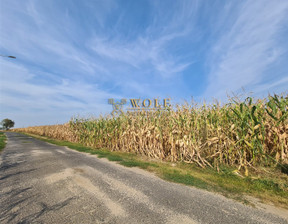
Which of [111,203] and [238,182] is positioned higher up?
[238,182]

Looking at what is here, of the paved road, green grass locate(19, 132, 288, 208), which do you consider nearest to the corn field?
green grass locate(19, 132, 288, 208)

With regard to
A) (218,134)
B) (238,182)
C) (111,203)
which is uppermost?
(218,134)

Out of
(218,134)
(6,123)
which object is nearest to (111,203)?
(218,134)

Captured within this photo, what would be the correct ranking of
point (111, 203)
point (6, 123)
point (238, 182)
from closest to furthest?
point (111, 203), point (238, 182), point (6, 123)

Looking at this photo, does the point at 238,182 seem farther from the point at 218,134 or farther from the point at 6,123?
the point at 6,123

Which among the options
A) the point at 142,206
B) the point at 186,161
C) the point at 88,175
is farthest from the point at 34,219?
the point at 186,161

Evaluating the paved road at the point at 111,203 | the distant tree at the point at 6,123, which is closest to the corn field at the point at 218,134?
the paved road at the point at 111,203

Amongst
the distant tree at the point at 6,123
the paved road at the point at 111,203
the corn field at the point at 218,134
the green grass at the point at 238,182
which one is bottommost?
the paved road at the point at 111,203

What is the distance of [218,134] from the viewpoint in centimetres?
670

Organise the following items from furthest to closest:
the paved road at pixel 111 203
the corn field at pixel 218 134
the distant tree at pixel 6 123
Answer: the distant tree at pixel 6 123
the corn field at pixel 218 134
the paved road at pixel 111 203

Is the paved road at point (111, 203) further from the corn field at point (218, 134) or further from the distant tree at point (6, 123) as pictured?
the distant tree at point (6, 123)

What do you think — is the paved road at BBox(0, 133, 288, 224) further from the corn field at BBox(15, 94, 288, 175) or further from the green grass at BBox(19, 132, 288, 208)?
the corn field at BBox(15, 94, 288, 175)

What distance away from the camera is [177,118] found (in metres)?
8.46

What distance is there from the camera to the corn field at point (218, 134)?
6.22 meters
